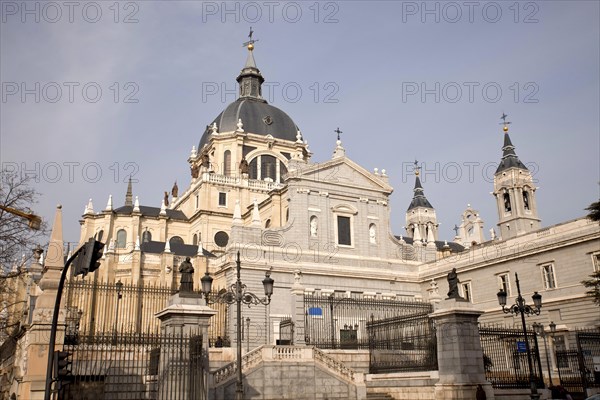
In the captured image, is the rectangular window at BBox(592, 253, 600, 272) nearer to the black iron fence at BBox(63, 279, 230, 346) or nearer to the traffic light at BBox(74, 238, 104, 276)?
the black iron fence at BBox(63, 279, 230, 346)

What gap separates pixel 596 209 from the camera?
22.8 meters

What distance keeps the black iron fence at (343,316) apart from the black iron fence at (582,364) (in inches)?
247

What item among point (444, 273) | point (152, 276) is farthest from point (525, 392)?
point (152, 276)

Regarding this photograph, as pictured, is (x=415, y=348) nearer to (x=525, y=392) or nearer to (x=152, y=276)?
(x=525, y=392)

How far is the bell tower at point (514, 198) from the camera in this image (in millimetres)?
58781

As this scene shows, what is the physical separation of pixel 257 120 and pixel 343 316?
Answer: 128 ft

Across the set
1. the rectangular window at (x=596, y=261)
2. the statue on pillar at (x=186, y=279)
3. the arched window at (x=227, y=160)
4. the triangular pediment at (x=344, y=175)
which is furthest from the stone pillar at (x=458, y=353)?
the arched window at (x=227, y=160)

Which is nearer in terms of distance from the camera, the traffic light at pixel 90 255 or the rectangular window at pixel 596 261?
the traffic light at pixel 90 255

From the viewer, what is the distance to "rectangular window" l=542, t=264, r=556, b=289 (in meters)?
34.7

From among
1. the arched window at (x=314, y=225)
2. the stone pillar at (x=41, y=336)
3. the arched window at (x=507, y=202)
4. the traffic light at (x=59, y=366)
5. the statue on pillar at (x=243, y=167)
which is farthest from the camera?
the arched window at (x=507, y=202)

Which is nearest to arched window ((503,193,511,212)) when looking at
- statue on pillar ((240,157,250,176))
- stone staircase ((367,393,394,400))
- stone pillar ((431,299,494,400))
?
statue on pillar ((240,157,250,176))

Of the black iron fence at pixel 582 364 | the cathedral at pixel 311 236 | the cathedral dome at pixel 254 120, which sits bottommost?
the black iron fence at pixel 582 364

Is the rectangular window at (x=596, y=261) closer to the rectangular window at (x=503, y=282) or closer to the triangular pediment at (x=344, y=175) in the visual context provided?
the rectangular window at (x=503, y=282)

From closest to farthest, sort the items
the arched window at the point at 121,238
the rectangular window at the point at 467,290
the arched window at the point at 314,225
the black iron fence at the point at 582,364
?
the black iron fence at the point at 582,364
the rectangular window at the point at 467,290
the arched window at the point at 314,225
the arched window at the point at 121,238
